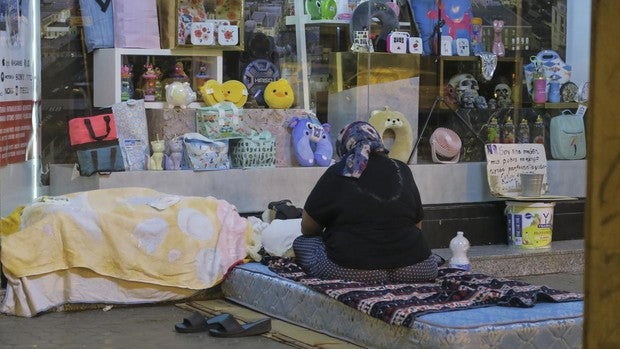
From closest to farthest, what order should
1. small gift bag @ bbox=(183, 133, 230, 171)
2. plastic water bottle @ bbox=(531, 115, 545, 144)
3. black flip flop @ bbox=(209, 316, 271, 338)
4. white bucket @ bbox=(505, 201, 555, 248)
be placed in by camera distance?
black flip flop @ bbox=(209, 316, 271, 338) → small gift bag @ bbox=(183, 133, 230, 171) → white bucket @ bbox=(505, 201, 555, 248) → plastic water bottle @ bbox=(531, 115, 545, 144)

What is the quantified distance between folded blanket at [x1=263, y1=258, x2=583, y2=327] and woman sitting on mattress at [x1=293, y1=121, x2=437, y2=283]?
0.34 feet

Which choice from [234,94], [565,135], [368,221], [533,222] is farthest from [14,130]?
[565,135]

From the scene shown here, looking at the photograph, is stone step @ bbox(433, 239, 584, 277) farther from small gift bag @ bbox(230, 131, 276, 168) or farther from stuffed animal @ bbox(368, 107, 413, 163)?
small gift bag @ bbox(230, 131, 276, 168)

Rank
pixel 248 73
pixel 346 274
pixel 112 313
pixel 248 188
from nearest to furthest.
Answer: pixel 346 274 → pixel 112 313 → pixel 248 188 → pixel 248 73

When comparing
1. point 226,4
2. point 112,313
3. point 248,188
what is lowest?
point 112,313

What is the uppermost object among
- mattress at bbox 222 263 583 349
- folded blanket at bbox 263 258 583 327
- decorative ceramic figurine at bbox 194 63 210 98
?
decorative ceramic figurine at bbox 194 63 210 98

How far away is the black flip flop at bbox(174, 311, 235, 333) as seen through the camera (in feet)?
21.0

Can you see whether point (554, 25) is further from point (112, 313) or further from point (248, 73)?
point (112, 313)

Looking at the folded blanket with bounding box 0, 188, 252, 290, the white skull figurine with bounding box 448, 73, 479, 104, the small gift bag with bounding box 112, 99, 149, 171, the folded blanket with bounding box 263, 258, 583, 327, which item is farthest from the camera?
the white skull figurine with bounding box 448, 73, 479, 104

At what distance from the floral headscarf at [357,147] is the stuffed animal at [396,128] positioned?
7.62 feet

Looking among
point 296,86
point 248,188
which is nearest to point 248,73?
point 296,86

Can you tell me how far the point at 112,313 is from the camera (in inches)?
277

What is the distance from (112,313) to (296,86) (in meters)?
3.14

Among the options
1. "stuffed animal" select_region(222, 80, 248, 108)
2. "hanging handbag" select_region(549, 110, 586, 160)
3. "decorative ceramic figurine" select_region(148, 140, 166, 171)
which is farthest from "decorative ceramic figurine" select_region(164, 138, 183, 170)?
"hanging handbag" select_region(549, 110, 586, 160)
